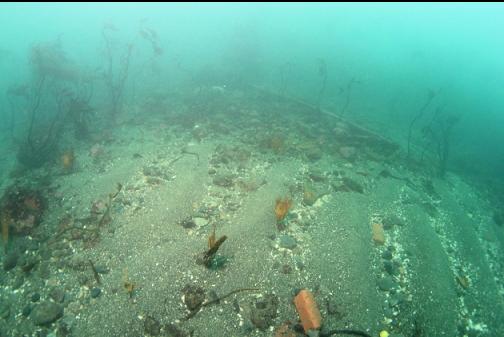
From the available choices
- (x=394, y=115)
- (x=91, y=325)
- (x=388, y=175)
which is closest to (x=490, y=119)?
(x=394, y=115)

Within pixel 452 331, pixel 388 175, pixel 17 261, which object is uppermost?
pixel 388 175

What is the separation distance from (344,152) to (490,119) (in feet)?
74.2

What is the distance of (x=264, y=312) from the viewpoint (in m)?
4.73

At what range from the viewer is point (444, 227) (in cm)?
789

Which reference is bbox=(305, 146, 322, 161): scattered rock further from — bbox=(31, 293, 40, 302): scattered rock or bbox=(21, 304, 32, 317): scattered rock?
bbox=(21, 304, 32, 317): scattered rock

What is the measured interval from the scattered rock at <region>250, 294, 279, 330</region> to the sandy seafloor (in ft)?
0.07

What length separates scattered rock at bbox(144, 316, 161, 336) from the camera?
4.46 meters

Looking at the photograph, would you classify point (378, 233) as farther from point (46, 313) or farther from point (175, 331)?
point (46, 313)

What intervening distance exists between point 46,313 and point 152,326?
1.71 m

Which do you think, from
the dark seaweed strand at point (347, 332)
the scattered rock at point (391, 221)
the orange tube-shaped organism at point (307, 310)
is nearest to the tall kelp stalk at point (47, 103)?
the orange tube-shaped organism at point (307, 310)

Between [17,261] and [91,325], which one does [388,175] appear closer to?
[91,325]

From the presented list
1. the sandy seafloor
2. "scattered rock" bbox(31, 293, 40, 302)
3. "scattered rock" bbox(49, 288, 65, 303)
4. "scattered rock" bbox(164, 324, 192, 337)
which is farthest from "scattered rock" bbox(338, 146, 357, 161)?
"scattered rock" bbox(31, 293, 40, 302)

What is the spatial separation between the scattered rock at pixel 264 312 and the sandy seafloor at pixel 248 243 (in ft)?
0.07

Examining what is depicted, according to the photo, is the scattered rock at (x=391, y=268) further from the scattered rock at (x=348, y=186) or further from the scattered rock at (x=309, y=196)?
the scattered rock at (x=348, y=186)
